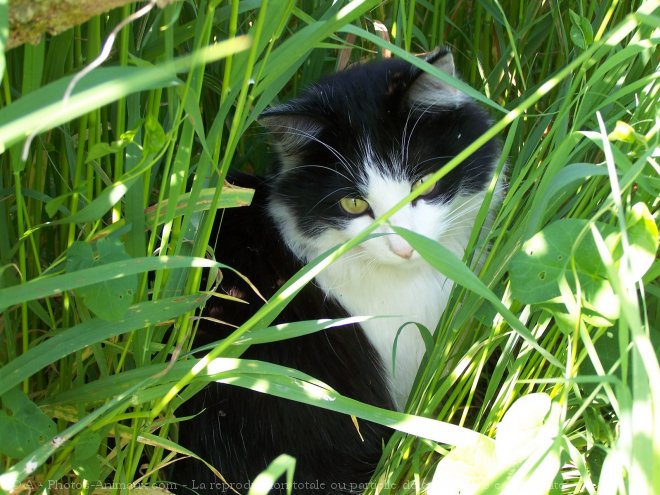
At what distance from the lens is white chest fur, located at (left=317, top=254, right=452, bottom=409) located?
163cm

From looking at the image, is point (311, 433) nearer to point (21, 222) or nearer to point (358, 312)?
point (358, 312)

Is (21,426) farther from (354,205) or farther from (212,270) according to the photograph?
(354,205)

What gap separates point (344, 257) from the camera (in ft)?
5.25

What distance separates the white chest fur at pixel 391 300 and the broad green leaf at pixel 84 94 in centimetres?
87

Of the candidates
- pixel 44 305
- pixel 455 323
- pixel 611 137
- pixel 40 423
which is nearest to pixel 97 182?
pixel 44 305

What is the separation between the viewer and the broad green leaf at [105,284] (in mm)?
973

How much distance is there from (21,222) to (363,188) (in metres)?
0.66

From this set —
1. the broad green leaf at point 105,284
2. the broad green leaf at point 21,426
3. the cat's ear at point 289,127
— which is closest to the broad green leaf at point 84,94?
the broad green leaf at point 105,284

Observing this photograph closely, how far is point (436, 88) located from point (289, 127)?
29cm

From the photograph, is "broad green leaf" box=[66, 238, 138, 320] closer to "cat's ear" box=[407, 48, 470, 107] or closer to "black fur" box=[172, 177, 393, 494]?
"black fur" box=[172, 177, 393, 494]

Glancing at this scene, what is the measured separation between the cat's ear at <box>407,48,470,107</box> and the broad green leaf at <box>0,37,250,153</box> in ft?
2.18

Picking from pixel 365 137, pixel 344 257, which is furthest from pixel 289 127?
pixel 344 257

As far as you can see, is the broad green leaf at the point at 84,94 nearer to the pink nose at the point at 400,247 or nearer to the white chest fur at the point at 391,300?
the pink nose at the point at 400,247

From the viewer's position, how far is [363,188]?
4.96 ft
